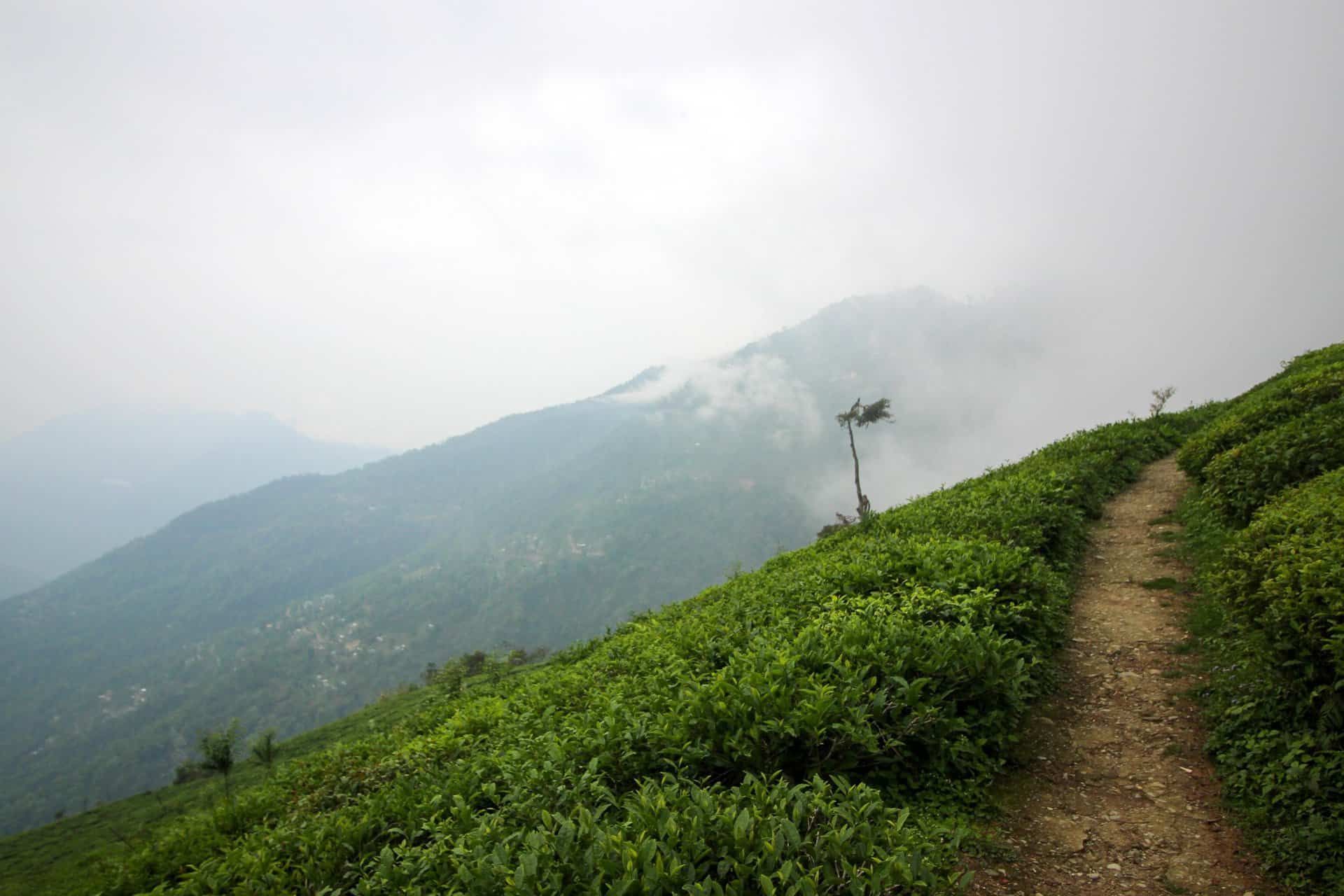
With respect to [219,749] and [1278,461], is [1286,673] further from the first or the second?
[219,749]

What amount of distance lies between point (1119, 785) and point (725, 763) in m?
3.60

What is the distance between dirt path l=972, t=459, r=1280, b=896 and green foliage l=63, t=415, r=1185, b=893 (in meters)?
0.37

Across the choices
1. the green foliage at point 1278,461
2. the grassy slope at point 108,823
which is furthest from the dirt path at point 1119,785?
the grassy slope at point 108,823

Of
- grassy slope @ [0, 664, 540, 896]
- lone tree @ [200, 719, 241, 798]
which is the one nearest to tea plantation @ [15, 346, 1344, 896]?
lone tree @ [200, 719, 241, 798]

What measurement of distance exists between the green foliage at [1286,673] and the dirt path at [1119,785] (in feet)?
0.89

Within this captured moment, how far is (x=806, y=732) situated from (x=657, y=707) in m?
1.70

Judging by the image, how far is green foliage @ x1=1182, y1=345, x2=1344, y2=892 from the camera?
4301 millimetres

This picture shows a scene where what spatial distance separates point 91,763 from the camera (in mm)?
165625

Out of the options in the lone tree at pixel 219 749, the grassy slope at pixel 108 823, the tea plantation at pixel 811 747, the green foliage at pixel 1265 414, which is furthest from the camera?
the grassy slope at pixel 108 823

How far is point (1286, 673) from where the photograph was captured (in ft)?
16.7

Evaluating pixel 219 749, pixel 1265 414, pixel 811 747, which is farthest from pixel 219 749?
pixel 1265 414

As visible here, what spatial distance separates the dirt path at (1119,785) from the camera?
173 inches

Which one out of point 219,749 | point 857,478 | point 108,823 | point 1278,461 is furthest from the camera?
point 108,823

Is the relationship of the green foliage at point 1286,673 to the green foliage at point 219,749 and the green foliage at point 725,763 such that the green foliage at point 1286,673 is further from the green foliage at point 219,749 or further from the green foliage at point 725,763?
the green foliage at point 219,749
